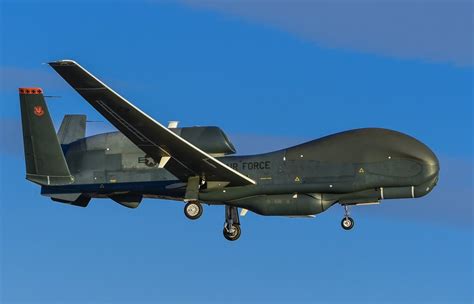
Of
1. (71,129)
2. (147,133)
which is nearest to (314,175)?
(147,133)

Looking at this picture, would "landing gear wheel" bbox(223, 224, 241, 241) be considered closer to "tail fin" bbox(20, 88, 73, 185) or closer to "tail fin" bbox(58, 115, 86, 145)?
→ "tail fin" bbox(20, 88, 73, 185)

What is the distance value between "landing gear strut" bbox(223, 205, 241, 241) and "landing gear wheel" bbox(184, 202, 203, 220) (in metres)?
2.58

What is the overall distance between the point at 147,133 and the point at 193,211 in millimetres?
4623

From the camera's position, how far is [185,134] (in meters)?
54.5

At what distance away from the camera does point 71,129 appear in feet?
190

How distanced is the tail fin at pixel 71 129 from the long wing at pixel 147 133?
656 centimetres

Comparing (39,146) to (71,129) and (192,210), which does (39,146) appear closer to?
(71,129)

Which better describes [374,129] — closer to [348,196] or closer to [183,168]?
[348,196]

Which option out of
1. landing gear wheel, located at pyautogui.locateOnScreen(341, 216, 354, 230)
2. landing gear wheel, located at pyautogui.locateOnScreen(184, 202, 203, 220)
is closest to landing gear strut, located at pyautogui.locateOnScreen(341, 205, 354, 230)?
landing gear wheel, located at pyautogui.locateOnScreen(341, 216, 354, 230)

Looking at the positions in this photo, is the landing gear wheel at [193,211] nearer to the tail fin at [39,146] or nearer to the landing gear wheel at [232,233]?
the landing gear wheel at [232,233]

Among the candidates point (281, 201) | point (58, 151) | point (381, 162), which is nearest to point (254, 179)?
point (281, 201)

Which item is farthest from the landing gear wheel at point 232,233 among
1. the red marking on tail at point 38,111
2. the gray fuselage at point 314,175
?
the red marking on tail at point 38,111

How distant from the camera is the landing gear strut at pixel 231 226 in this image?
55656mm

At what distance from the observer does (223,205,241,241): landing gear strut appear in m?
55.7
